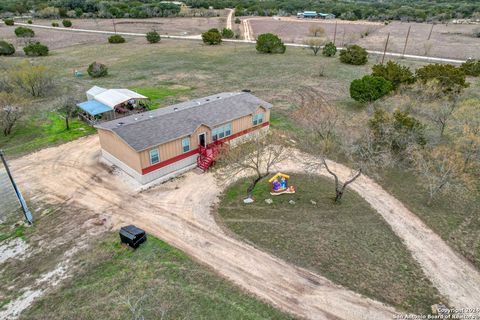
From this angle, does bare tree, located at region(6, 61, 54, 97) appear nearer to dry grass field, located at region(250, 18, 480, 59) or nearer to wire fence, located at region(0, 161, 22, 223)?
wire fence, located at region(0, 161, 22, 223)

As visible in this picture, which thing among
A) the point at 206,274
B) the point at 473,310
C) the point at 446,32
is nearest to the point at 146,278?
the point at 206,274

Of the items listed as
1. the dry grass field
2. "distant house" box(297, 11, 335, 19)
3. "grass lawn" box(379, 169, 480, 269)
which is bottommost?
"grass lawn" box(379, 169, 480, 269)

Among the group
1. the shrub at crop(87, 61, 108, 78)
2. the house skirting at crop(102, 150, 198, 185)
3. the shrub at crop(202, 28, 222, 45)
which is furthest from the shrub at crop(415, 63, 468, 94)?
the shrub at crop(202, 28, 222, 45)

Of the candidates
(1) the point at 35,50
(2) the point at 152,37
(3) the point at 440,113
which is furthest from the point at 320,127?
(2) the point at 152,37

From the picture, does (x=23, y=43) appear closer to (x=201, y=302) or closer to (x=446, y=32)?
(x=201, y=302)

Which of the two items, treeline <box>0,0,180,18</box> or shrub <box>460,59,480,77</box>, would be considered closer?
shrub <box>460,59,480,77</box>

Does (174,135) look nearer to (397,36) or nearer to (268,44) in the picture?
(268,44)
